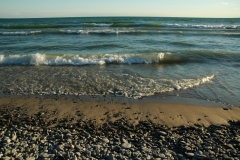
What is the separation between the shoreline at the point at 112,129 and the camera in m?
4.61

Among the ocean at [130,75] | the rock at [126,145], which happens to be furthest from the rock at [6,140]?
the ocean at [130,75]

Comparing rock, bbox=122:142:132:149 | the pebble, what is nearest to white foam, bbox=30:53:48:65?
the pebble

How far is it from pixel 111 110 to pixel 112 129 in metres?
1.14

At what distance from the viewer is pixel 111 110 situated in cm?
659

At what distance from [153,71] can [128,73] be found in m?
1.37

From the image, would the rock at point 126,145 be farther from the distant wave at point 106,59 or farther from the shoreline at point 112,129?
the distant wave at point 106,59

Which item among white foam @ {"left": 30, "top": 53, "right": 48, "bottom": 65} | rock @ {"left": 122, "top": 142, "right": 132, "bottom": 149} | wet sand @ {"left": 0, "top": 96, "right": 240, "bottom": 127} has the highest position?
white foam @ {"left": 30, "top": 53, "right": 48, "bottom": 65}

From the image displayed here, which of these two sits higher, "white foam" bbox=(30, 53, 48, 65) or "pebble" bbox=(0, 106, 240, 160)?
"white foam" bbox=(30, 53, 48, 65)

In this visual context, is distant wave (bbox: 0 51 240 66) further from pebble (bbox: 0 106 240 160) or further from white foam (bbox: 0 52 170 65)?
pebble (bbox: 0 106 240 160)

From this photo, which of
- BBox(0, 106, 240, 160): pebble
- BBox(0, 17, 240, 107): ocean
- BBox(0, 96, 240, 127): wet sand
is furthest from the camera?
BBox(0, 17, 240, 107): ocean

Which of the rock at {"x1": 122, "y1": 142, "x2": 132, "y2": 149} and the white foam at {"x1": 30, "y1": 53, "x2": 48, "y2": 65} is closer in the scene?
the rock at {"x1": 122, "y1": 142, "x2": 132, "y2": 149}

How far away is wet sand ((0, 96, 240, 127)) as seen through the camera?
19.8ft

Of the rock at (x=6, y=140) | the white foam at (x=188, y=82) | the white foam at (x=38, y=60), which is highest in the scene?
the white foam at (x=38, y=60)

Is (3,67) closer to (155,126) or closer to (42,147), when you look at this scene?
(42,147)
